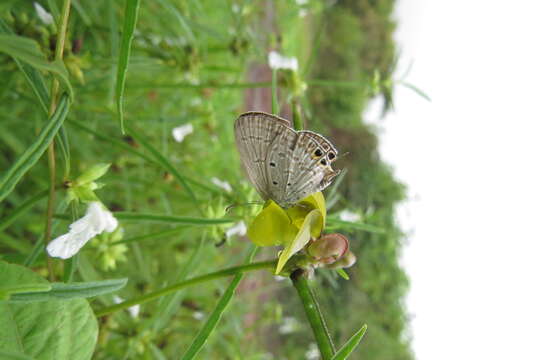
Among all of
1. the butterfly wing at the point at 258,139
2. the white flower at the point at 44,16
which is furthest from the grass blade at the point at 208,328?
the white flower at the point at 44,16

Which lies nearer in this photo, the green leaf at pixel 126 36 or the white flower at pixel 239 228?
the green leaf at pixel 126 36

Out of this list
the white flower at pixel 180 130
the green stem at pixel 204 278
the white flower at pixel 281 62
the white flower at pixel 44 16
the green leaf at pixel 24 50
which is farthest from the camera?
the white flower at pixel 180 130

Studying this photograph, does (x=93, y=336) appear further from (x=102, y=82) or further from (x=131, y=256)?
(x=131, y=256)

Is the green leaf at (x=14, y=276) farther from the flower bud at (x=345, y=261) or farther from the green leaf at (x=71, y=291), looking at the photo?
the flower bud at (x=345, y=261)

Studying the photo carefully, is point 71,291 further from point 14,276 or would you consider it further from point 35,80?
point 35,80

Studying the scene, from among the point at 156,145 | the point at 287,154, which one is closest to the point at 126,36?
the point at 287,154

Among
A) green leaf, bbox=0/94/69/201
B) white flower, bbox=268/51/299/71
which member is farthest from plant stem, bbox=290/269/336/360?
white flower, bbox=268/51/299/71

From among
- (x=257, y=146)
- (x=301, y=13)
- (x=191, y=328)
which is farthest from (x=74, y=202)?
(x=301, y=13)
